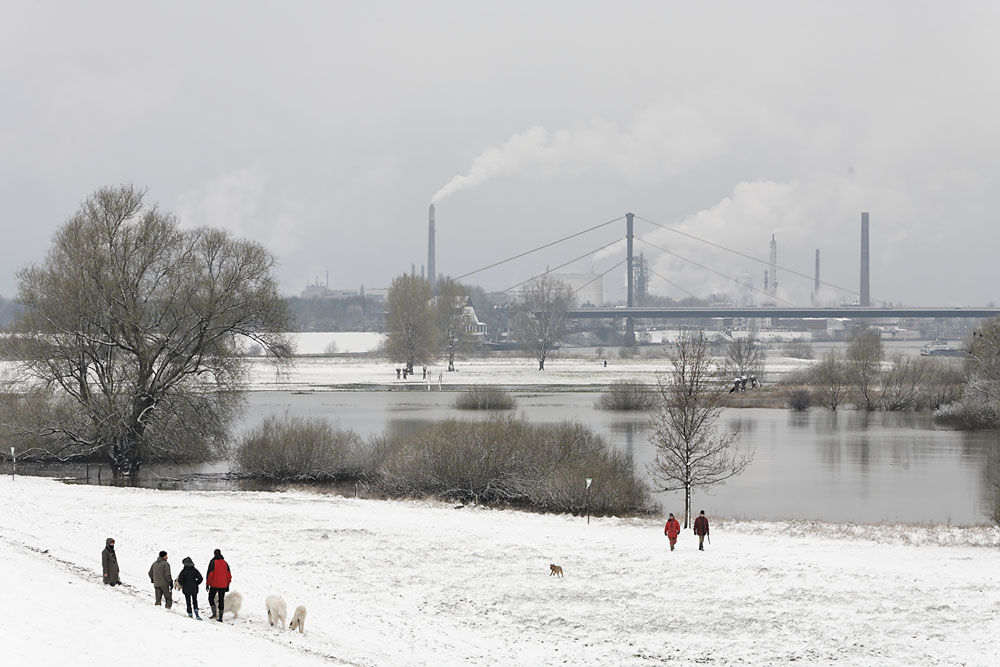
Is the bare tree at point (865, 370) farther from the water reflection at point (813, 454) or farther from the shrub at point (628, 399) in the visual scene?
A: the shrub at point (628, 399)

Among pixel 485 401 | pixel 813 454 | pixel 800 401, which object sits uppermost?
pixel 800 401

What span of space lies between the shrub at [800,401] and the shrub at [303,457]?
30085 mm

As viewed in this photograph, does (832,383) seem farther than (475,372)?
No

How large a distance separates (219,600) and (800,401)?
4440cm

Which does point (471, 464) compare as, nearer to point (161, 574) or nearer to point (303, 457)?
point (303, 457)

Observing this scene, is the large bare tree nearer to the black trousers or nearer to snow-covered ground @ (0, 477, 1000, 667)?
snow-covered ground @ (0, 477, 1000, 667)

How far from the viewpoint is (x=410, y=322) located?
81312 millimetres

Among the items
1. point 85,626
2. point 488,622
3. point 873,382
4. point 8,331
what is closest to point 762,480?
point 488,622

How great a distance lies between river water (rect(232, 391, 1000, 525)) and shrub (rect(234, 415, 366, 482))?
7.90 meters

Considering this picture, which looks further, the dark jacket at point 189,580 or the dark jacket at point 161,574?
the dark jacket at point 161,574

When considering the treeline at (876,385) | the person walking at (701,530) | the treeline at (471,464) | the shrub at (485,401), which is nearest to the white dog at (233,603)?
the person walking at (701,530)

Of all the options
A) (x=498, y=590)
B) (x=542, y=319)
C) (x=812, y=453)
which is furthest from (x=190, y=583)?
(x=542, y=319)

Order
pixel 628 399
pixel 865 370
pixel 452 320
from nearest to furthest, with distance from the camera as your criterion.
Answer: pixel 628 399 < pixel 865 370 < pixel 452 320

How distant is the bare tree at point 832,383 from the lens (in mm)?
54778
